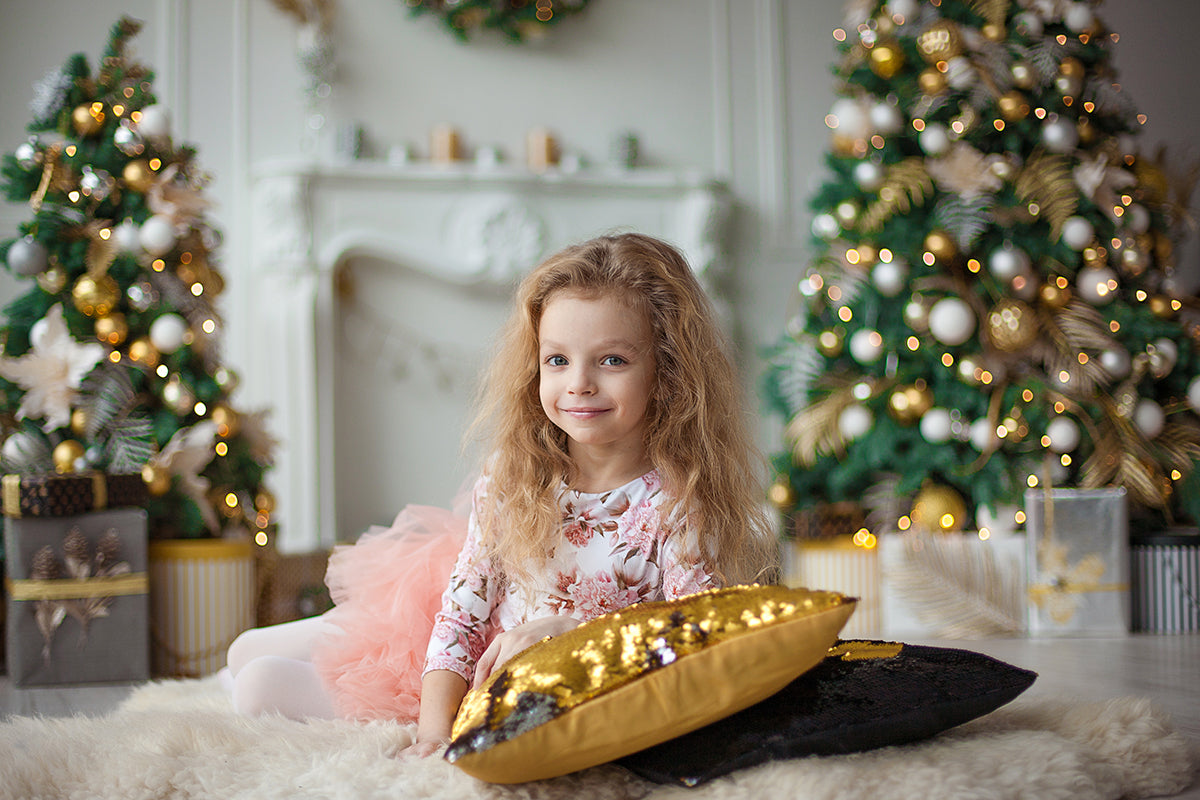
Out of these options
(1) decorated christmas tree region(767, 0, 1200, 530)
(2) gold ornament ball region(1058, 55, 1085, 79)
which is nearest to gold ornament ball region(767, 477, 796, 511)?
(1) decorated christmas tree region(767, 0, 1200, 530)

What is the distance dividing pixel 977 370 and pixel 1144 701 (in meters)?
1.66

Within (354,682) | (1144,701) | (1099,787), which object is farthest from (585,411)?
(1144,701)

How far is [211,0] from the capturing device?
4000 mm

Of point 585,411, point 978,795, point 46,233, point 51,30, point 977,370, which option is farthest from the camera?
point 51,30

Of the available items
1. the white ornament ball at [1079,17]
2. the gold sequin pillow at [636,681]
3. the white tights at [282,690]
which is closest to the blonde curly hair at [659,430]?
the gold sequin pillow at [636,681]

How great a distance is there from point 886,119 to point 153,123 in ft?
6.52

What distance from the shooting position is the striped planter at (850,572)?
2891mm

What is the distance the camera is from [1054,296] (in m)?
2.85

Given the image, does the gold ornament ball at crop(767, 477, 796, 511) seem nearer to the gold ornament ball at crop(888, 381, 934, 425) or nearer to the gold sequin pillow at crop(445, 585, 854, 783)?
the gold ornament ball at crop(888, 381, 934, 425)

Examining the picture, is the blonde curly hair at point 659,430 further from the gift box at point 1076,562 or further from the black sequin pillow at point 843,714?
the gift box at point 1076,562

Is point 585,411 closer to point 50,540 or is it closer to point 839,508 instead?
point 50,540

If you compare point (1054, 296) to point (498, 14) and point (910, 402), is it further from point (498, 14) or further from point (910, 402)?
point (498, 14)

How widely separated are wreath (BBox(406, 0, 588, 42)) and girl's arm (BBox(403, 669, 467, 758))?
3585 millimetres

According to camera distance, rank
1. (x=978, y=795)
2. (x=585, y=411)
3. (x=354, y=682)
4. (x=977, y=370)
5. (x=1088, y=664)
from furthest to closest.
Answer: (x=977, y=370), (x=1088, y=664), (x=354, y=682), (x=585, y=411), (x=978, y=795)
